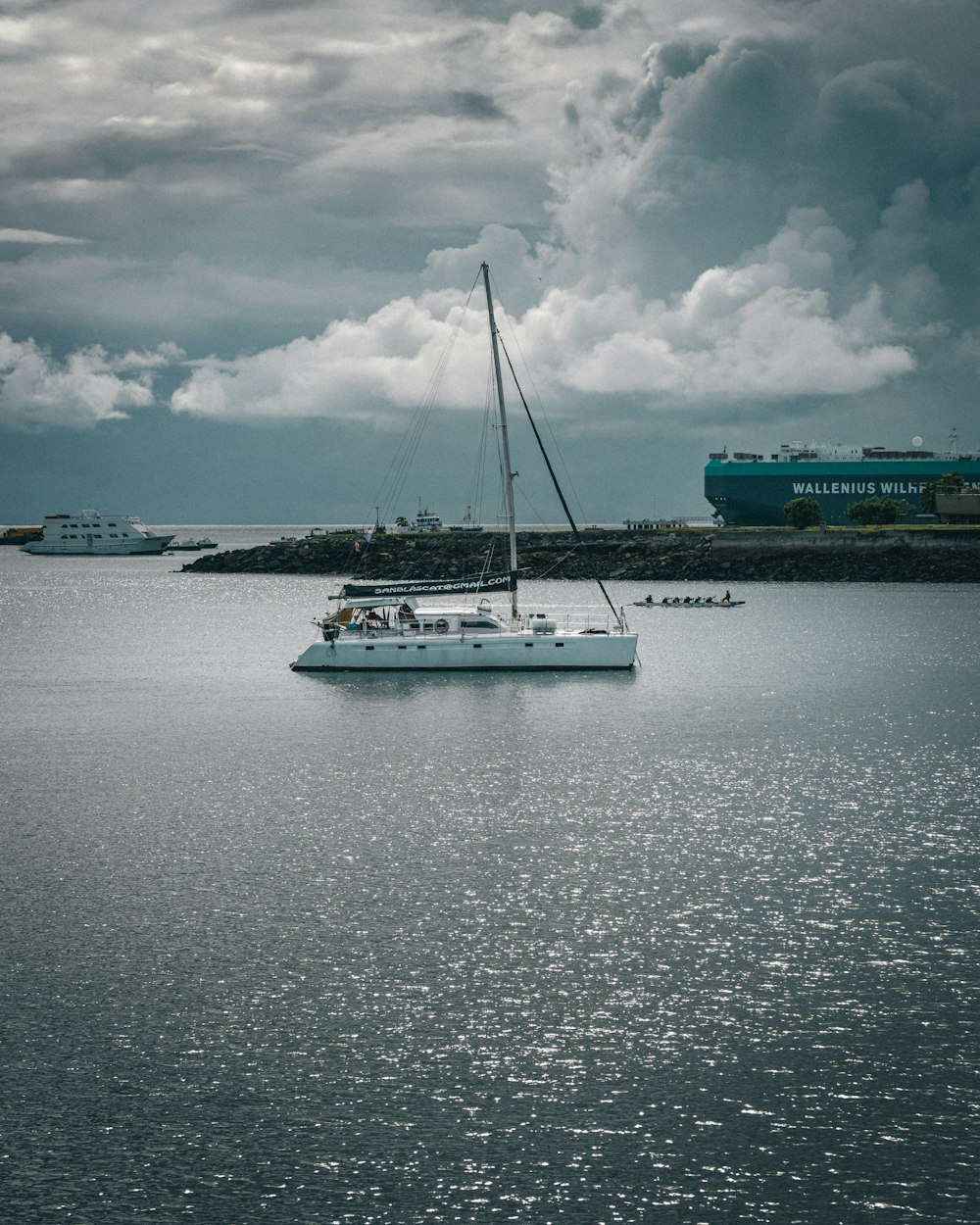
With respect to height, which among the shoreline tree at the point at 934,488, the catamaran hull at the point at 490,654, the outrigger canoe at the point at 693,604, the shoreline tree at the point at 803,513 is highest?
the shoreline tree at the point at 934,488

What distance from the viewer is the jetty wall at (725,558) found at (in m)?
155

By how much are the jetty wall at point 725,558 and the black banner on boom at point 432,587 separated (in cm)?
7686

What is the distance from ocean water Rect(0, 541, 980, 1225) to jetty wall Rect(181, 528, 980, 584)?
102229mm

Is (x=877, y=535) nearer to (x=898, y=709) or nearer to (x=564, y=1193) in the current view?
(x=898, y=709)

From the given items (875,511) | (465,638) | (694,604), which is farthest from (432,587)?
(875,511)

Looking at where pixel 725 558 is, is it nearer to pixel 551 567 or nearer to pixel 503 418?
pixel 551 567

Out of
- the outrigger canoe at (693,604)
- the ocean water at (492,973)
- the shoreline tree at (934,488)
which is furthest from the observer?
the shoreline tree at (934,488)

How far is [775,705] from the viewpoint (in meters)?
57.7

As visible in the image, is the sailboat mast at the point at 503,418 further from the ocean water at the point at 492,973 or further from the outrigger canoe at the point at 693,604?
the outrigger canoe at the point at 693,604

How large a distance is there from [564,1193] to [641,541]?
16290 centimetres

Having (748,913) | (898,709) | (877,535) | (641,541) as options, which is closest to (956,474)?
(877,535)

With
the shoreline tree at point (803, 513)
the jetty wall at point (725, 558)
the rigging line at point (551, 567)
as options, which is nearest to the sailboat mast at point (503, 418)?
the jetty wall at point (725, 558)

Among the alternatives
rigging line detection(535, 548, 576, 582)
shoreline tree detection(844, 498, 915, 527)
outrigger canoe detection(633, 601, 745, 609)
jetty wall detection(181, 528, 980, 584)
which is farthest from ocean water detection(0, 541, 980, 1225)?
shoreline tree detection(844, 498, 915, 527)

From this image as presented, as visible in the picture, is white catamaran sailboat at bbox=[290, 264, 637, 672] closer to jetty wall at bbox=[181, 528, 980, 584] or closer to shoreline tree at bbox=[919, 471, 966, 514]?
jetty wall at bbox=[181, 528, 980, 584]
